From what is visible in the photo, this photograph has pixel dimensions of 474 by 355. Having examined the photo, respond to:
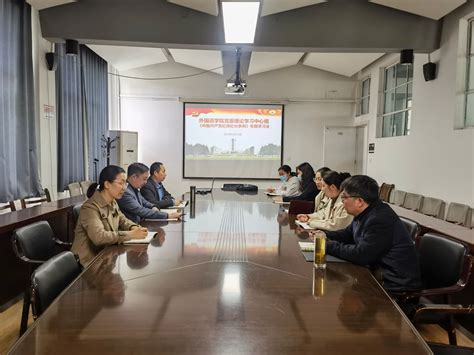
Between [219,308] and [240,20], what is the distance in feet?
10.0

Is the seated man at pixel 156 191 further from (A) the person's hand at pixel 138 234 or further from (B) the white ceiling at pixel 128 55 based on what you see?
(B) the white ceiling at pixel 128 55

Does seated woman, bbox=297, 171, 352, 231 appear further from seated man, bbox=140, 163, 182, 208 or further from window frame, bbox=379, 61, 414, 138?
window frame, bbox=379, 61, 414, 138

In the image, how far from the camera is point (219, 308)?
Answer: 4.59 ft

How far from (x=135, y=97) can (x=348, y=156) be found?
4967 mm

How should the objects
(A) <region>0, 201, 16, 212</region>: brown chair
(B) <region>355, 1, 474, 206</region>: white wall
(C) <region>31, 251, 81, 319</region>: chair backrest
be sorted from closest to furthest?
(C) <region>31, 251, 81, 319</region>: chair backrest < (A) <region>0, 201, 16, 212</region>: brown chair < (B) <region>355, 1, 474, 206</region>: white wall

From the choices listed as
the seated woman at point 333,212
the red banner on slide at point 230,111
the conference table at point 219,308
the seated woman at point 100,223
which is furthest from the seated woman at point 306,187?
the red banner on slide at point 230,111

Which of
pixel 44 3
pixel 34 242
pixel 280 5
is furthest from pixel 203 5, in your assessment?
pixel 34 242

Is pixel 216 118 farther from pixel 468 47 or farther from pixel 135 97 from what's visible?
pixel 468 47

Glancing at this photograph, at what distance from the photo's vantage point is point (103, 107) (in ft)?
23.7

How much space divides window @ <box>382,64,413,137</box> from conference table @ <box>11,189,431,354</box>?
4.98m

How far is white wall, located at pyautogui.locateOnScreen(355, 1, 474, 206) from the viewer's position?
4.56 m

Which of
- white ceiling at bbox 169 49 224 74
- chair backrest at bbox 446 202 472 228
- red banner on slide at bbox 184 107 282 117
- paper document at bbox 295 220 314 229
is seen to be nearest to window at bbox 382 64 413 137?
chair backrest at bbox 446 202 472 228

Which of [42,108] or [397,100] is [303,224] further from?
[397,100]

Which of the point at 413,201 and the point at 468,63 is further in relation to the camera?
the point at 413,201
